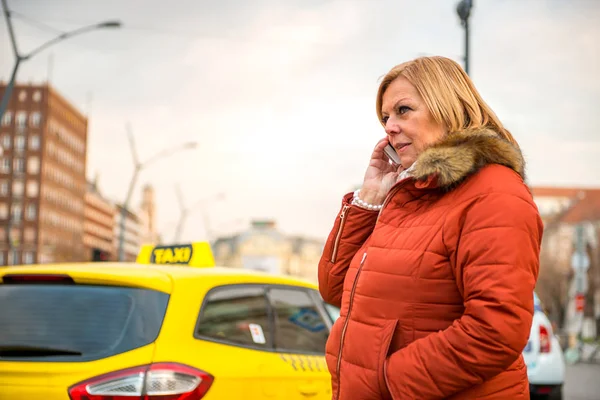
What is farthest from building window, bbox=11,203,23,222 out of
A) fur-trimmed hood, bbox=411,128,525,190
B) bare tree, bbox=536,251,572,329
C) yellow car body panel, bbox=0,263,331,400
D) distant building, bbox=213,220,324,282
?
fur-trimmed hood, bbox=411,128,525,190

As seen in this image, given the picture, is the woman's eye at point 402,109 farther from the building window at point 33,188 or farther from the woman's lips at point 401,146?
the building window at point 33,188

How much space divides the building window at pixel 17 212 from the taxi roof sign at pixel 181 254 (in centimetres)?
11838

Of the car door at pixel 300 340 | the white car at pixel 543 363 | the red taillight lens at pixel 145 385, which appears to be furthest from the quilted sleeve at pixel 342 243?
the white car at pixel 543 363

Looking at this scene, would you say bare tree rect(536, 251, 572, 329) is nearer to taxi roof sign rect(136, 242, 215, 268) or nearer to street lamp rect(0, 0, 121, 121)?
street lamp rect(0, 0, 121, 121)

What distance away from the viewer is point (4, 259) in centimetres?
11881

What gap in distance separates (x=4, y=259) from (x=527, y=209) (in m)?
125

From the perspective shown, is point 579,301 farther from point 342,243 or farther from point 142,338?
point 342,243

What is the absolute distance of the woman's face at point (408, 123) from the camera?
262 centimetres

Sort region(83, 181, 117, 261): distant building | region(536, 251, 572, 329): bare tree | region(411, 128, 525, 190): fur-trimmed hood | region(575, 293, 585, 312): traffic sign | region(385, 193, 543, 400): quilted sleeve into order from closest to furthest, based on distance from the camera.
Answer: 1. region(385, 193, 543, 400): quilted sleeve
2. region(411, 128, 525, 190): fur-trimmed hood
3. region(575, 293, 585, 312): traffic sign
4. region(536, 251, 572, 329): bare tree
5. region(83, 181, 117, 261): distant building

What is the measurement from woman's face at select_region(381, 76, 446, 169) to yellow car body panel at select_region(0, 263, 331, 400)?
163 centimetres

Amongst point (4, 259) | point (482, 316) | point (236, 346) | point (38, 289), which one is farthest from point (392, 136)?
point (4, 259)

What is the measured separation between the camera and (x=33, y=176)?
11975cm

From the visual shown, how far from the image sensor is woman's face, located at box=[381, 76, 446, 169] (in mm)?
2625

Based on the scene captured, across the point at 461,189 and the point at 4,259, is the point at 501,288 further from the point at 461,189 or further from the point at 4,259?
the point at 4,259
